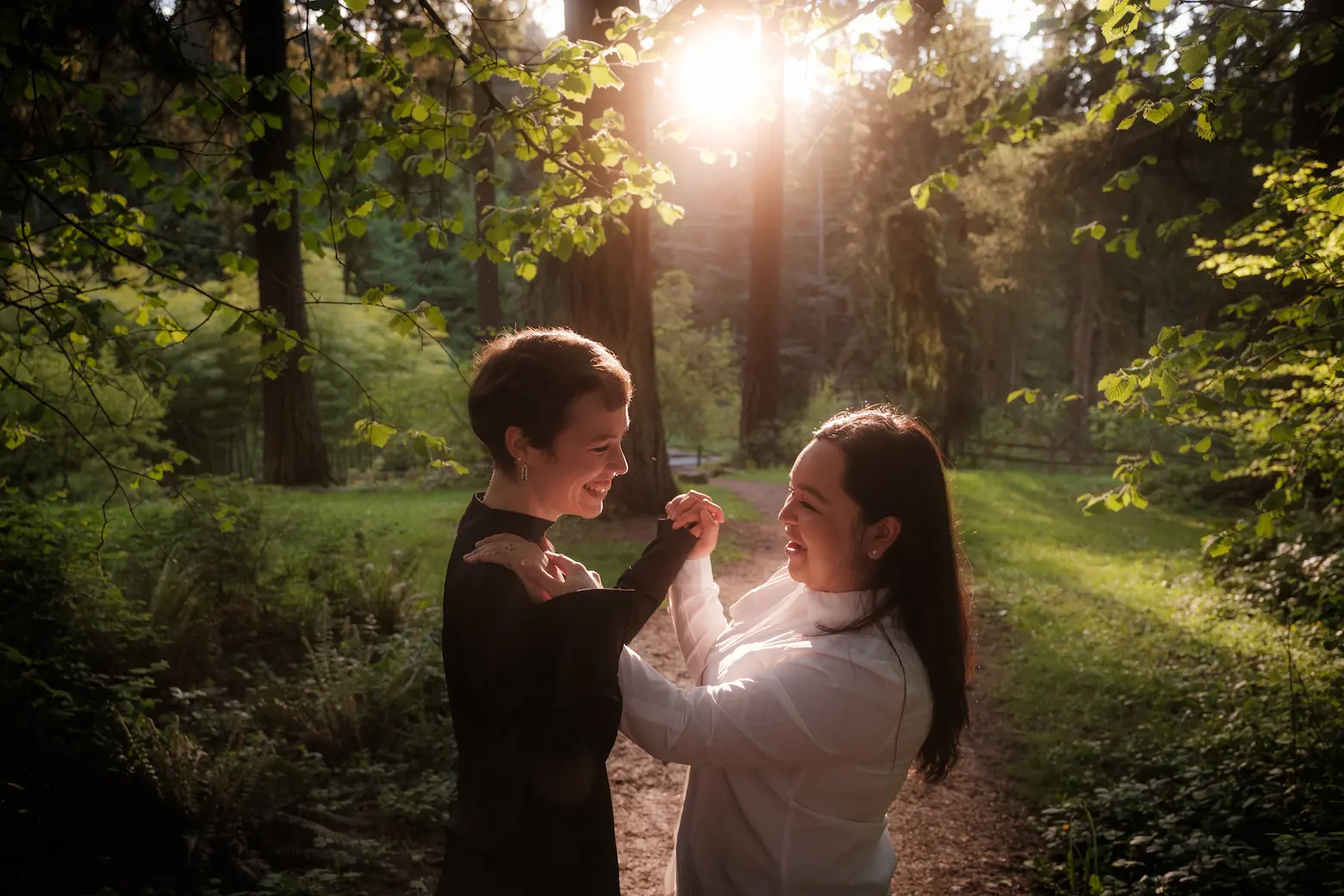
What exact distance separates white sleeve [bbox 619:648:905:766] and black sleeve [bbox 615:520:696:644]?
251 millimetres

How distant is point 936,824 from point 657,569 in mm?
3740

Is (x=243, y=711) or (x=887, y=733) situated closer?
(x=887, y=733)

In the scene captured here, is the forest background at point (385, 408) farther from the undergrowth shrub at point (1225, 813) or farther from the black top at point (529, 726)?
the black top at point (529, 726)

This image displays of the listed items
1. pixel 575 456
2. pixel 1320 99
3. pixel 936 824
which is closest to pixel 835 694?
pixel 575 456

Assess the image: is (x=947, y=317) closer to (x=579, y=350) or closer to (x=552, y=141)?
(x=552, y=141)

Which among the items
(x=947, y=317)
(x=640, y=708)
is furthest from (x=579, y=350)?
(x=947, y=317)

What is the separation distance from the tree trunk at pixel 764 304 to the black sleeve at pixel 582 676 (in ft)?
71.7

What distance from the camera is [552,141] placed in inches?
169

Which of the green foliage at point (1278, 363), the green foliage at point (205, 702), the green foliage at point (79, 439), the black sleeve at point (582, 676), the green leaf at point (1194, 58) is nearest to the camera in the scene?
the black sleeve at point (582, 676)

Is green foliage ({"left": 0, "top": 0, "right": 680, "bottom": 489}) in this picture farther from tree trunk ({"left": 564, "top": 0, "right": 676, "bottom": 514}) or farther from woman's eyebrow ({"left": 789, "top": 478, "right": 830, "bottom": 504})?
tree trunk ({"left": 564, "top": 0, "right": 676, "bottom": 514})

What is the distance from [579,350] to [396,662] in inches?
183

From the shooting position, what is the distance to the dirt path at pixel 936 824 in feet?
15.6

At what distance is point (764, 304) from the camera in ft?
79.4

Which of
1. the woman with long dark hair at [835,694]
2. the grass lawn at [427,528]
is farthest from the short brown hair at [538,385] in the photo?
the grass lawn at [427,528]
